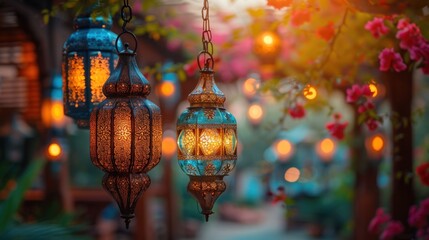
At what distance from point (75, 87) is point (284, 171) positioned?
19.5 m

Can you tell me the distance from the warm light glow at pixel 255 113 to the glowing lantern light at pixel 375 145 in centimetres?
305

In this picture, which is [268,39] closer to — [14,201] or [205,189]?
[14,201]

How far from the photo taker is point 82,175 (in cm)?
1772

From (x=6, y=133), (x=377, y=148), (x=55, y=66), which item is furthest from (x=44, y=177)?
(x=6, y=133)

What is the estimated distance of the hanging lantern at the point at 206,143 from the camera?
129 inches

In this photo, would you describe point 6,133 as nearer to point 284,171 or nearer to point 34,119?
point 34,119

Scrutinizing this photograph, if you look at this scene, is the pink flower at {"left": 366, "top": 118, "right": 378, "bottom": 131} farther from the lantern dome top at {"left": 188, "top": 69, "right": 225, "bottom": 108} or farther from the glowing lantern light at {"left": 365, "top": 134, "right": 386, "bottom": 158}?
the glowing lantern light at {"left": 365, "top": 134, "right": 386, "bottom": 158}

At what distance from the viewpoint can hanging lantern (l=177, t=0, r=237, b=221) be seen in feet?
10.8

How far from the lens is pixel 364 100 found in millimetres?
→ 4582

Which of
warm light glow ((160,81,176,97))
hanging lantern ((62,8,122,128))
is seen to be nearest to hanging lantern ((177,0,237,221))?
hanging lantern ((62,8,122,128))

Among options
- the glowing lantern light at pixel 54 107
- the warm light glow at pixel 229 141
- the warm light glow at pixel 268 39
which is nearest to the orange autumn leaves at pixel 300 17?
the warm light glow at pixel 229 141

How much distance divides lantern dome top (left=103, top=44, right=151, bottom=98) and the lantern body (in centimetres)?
28

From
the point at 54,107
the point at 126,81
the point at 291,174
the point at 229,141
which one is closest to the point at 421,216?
the point at 229,141

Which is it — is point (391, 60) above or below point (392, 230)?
above
